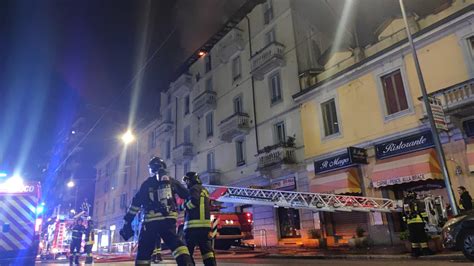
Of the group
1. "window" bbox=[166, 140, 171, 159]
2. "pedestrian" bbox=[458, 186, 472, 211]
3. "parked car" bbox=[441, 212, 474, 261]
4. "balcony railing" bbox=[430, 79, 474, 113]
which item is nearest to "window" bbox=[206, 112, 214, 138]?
"window" bbox=[166, 140, 171, 159]

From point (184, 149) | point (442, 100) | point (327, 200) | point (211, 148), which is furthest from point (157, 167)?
point (184, 149)

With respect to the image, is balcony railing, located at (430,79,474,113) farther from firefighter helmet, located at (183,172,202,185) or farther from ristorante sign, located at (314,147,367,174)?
firefighter helmet, located at (183,172,202,185)

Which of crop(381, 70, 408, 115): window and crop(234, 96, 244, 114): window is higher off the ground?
crop(234, 96, 244, 114): window

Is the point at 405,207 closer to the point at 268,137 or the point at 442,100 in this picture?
the point at 442,100

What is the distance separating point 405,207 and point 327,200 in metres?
3.84

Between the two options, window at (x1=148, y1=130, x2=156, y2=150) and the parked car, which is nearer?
the parked car

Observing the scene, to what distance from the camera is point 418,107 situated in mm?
14312

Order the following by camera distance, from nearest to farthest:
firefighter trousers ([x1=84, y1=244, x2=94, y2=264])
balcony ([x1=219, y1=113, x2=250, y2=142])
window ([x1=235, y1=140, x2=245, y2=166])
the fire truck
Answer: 1. the fire truck
2. firefighter trousers ([x1=84, y1=244, x2=94, y2=264])
3. balcony ([x1=219, y1=113, x2=250, y2=142])
4. window ([x1=235, y1=140, x2=245, y2=166])

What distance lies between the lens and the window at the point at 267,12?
23398 millimetres

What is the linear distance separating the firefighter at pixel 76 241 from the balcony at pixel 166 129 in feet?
69.4

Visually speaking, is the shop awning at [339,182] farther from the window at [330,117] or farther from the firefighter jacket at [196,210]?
the firefighter jacket at [196,210]

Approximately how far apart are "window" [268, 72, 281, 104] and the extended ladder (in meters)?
9.25

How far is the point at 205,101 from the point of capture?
2738cm

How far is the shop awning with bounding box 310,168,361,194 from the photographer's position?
52.0 feet
